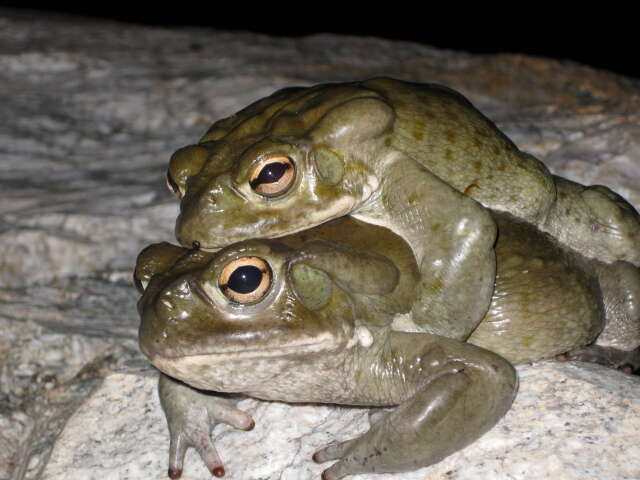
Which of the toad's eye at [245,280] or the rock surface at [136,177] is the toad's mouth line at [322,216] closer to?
the toad's eye at [245,280]

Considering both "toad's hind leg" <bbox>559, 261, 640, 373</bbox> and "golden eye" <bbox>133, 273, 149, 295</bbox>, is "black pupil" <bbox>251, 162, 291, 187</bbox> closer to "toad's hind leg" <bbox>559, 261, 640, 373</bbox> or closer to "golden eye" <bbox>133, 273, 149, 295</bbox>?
"golden eye" <bbox>133, 273, 149, 295</bbox>

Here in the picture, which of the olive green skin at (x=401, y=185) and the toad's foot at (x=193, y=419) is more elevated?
the olive green skin at (x=401, y=185)

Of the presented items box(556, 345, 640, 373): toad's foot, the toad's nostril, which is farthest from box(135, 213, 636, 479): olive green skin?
box(556, 345, 640, 373): toad's foot

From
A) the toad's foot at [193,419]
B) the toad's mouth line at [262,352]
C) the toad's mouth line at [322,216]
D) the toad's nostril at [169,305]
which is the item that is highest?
the toad's mouth line at [322,216]

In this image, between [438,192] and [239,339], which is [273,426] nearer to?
[239,339]

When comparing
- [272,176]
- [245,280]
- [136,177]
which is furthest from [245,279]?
[136,177]

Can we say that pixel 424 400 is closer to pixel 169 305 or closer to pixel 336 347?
pixel 336 347

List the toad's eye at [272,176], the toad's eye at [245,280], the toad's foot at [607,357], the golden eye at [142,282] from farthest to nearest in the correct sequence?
1. the toad's foot at [607,357]
2. the golden eye at [142,282]
3. the toad's eye at [272,176]
4. the toad's eye at [245,280]

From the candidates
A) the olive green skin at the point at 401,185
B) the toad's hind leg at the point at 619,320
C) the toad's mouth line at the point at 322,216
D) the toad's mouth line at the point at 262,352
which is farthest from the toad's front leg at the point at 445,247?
the toad's hind leg at the point at 619,320
